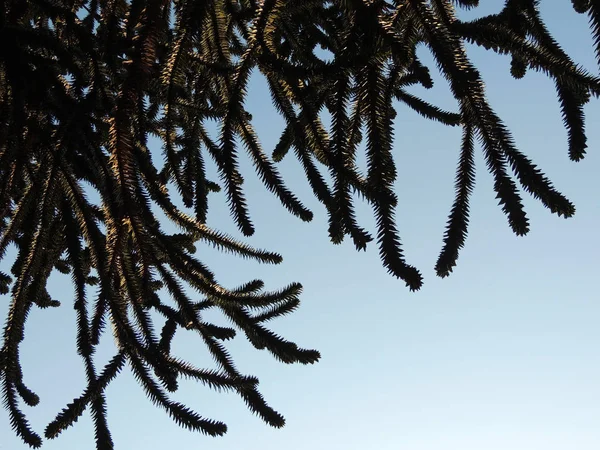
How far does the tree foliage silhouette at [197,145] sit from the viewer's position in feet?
5.97

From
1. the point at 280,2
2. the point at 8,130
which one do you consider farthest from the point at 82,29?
the point at 280,2

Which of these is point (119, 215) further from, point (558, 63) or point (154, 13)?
point (558, 63)

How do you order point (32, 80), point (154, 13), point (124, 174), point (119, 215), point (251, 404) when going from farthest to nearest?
1. point (32, 80)
2. point (251, 404)
3. point (119, 215)
4. point (124, 174)
5. point (154, 13)

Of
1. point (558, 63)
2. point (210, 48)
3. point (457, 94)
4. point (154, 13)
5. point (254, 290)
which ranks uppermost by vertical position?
point (210, 48)

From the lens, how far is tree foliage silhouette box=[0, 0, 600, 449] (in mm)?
1819

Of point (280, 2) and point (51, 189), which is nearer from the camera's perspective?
point (280, 2)

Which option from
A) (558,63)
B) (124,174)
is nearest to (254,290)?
(124,174)

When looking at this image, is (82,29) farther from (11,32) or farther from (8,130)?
(8,130)

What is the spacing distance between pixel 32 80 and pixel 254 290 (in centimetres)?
145

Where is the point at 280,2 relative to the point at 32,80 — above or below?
above

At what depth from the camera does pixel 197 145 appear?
10.6 feet

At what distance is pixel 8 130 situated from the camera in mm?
2697

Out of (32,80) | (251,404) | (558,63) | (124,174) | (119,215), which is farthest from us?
(32,80)

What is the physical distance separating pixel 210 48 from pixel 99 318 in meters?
1.41
